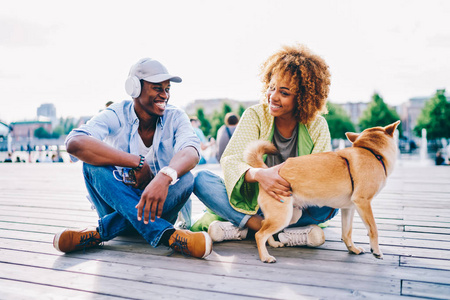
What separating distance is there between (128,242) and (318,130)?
69.5 inches

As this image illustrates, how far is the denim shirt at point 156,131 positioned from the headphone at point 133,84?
0.16 m

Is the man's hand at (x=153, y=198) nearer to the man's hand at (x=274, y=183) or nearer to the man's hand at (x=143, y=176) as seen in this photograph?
the man's hand at (x=143, y=176)

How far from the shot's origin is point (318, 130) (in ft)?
9.41

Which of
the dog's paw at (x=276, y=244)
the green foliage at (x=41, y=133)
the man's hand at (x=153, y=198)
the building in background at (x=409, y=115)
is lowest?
the green foliage at (x=41, y=133)

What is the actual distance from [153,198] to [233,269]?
2.16 feet

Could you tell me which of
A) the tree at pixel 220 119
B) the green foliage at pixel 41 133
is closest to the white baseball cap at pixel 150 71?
the tree at pixel 220 119

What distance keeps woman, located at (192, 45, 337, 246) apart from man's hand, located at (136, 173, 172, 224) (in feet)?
1.92

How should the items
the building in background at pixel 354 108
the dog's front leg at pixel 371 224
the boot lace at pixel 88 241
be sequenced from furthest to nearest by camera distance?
the building in background at pixel 354 108, the boot lace at pixel 88 241, the dog's front leg at pixel 371 224

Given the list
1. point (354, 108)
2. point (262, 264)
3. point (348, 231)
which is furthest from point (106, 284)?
point (354, 108)

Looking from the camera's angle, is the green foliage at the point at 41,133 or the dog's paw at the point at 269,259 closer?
the dog's paw at the point at 269,259

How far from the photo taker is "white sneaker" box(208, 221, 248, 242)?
2701 mm

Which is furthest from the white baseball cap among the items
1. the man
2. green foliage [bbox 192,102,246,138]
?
green foliage [bbox 192,102,246,138]

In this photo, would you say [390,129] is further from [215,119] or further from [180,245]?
[215,119]

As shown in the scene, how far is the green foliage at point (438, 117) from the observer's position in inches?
1353
